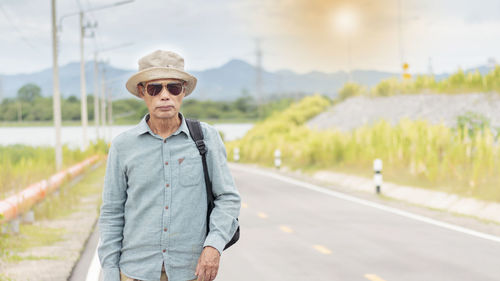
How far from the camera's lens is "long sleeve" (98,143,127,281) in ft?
11.2

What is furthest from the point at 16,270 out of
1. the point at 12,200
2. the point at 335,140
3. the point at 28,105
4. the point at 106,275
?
the point at 28,105

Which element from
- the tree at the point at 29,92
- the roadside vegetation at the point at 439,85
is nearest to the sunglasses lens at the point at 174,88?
the roadside vegetation at the point at 439,85

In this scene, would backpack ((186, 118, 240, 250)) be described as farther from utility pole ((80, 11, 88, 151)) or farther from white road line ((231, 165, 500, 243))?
utility pole ((80, 11, 88, 151))

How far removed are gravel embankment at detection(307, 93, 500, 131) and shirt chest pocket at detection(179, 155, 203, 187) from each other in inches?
1009

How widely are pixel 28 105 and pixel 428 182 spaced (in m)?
110

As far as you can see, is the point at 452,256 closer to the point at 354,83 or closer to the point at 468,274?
the point at 468,274

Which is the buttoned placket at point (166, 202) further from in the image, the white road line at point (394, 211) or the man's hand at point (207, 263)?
the white road line at point (394, 211)

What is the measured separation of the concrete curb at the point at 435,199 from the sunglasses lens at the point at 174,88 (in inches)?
381

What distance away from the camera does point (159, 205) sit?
336 cm

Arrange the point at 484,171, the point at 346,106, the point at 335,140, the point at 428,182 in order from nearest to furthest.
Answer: the point at 484,171 → the point at 428,182 → the point at 335,140 → the point at 346,106

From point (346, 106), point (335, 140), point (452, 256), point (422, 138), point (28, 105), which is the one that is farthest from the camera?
point (28, 105)

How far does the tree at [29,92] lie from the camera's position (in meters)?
164

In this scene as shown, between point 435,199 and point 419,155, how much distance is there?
290 cm

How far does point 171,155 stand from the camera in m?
3.38
